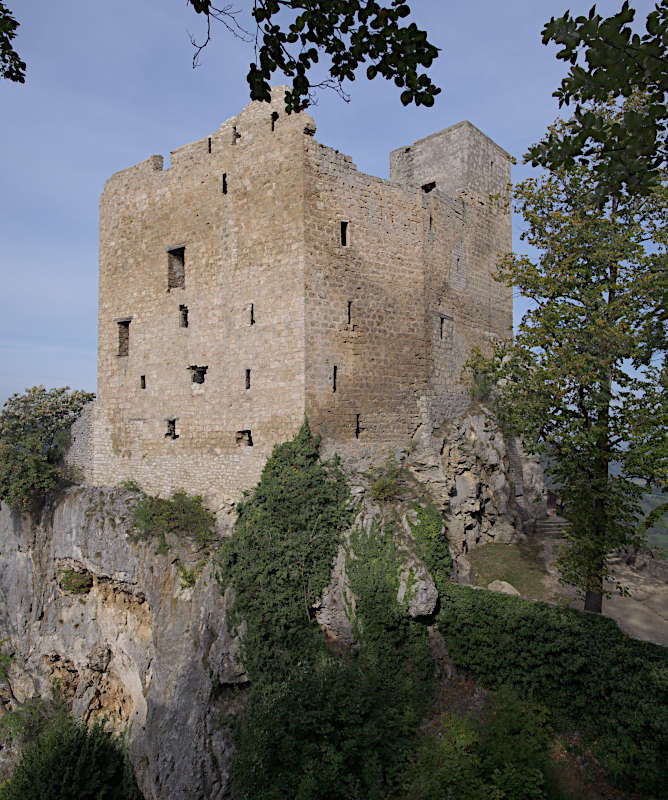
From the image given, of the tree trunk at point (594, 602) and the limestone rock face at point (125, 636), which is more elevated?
the tree trunk at point (594, 602)

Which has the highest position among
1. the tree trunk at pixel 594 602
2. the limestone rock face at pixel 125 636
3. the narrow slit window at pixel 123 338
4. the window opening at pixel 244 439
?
the narrow slit window at pixel 123 338

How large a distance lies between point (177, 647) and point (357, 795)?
5344 mm

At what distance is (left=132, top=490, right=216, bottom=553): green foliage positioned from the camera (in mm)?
13500

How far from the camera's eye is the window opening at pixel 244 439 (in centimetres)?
1373

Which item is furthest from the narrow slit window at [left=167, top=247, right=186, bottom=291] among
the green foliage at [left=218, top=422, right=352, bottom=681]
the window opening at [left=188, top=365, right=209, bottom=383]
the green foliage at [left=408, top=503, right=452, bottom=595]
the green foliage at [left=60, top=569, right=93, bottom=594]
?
the green foliage at [left=408, top=503, right=452, bottom=595]

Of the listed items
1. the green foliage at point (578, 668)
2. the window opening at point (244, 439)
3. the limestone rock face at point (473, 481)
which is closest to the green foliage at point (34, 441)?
the window opening at point (244, 439)

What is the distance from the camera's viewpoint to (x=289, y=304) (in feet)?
43.1

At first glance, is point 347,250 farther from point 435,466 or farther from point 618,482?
point 618,482

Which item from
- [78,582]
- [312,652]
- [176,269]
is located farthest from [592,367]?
[78,582]

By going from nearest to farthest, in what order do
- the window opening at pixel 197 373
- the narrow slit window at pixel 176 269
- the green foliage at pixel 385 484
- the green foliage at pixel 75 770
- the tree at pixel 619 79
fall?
the tree at pixel 619 79, the green foliage at pixel 385 484, the green foliage at pixel 75 770, the window opening at pixel 197 373, the narrow slit window at pixel 176 269

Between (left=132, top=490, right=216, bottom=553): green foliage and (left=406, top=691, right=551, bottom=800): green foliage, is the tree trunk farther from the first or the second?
(left=132, top=490, right=216, bottom=553): green foliage

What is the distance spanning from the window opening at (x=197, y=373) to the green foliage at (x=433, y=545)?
7.16m

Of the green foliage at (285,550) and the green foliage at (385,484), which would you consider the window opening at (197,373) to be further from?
the green foliage at (385,484)

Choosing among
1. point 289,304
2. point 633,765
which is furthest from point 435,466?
point 633,765
